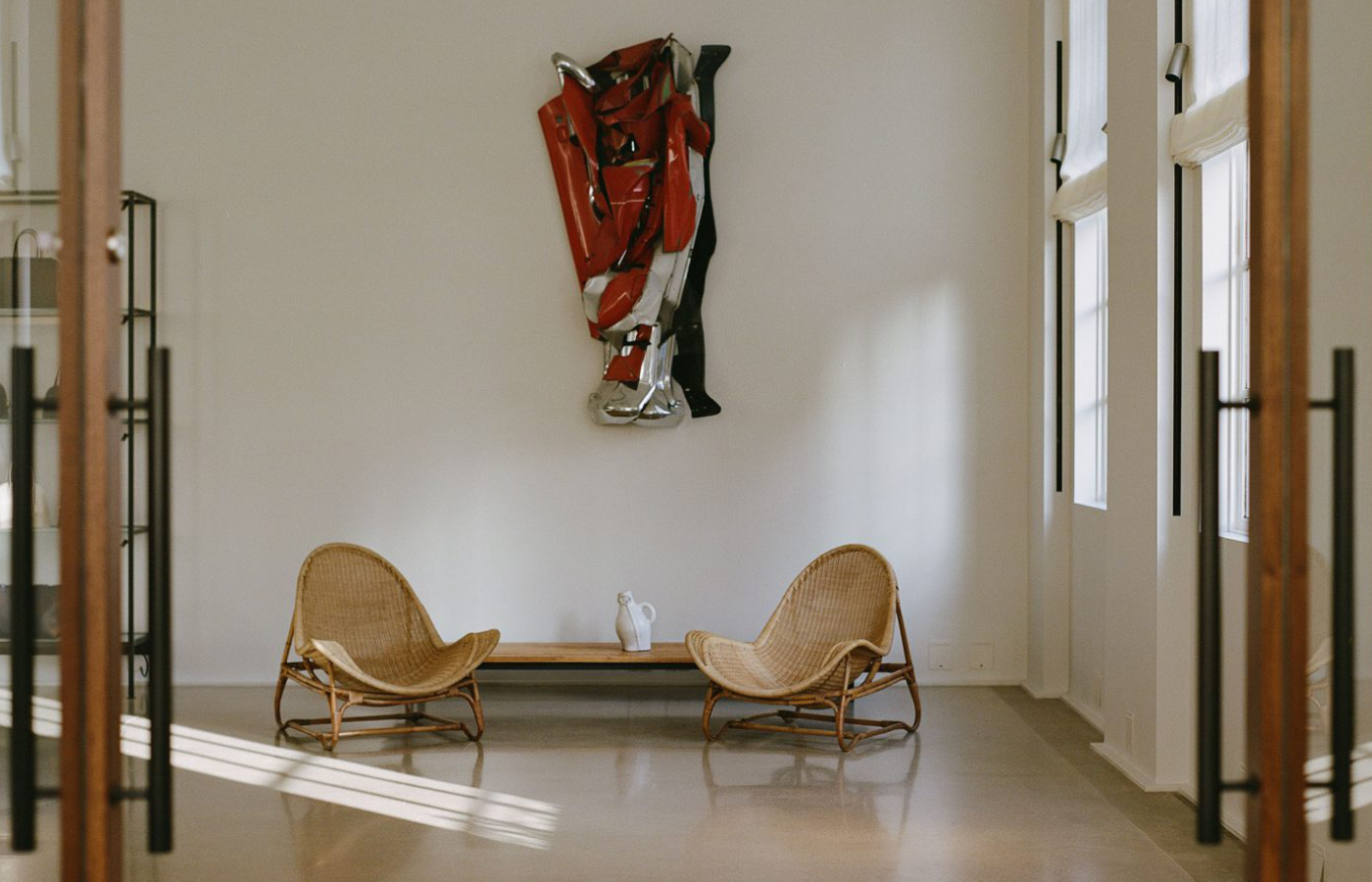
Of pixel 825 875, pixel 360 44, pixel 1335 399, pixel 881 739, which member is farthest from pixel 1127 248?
pixel 360 44

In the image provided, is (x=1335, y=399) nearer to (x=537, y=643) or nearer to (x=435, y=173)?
(x=537, y=643)

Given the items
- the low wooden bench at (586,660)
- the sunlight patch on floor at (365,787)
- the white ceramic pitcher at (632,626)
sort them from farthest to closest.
Answer: the white ceramic pitcher at (632,626), the low wooden bench at (586,660), the sunlight patch on floor at (365,787)

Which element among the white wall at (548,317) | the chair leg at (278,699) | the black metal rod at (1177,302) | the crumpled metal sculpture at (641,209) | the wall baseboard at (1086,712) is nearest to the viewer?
the black metal rod at (1177,302)

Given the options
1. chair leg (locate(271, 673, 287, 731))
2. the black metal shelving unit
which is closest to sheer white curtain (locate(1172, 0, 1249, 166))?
chair leg (locate(271, 673, 287, 731))

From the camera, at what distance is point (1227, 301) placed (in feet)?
13.3

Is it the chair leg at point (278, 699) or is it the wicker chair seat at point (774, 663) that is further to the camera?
the chair leg at point (278, 699)

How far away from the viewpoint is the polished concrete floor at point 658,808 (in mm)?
3504

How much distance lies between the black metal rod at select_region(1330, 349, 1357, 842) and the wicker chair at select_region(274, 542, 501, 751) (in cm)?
377

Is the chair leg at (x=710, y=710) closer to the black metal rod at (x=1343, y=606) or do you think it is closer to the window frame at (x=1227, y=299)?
the window frame at (x=1227, y=299)

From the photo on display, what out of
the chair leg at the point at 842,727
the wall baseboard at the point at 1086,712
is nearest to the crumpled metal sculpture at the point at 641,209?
the chair leg at the point at 842,727

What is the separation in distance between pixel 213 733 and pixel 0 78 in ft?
12.3

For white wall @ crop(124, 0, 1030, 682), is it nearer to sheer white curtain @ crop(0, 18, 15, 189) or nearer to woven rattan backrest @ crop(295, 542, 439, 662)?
woven rattan backrest @ crop(295, 542, 439, 662)

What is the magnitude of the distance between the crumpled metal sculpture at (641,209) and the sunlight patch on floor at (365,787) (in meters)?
2.21

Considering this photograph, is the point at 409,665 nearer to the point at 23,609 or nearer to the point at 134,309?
the point at 134,309
